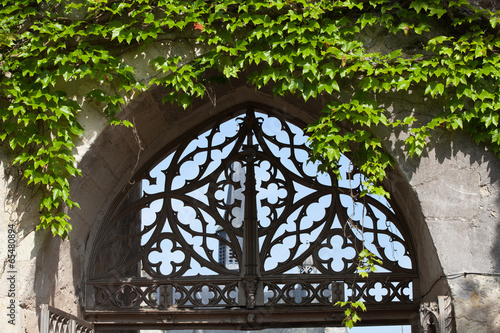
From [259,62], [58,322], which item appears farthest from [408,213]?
[58,322]

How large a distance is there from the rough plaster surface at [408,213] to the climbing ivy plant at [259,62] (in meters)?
0.10

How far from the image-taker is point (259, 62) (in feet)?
18.0

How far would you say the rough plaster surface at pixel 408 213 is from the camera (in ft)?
16.6

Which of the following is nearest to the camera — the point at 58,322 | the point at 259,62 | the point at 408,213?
the point at 58,322

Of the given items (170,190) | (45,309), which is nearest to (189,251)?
(170,190)

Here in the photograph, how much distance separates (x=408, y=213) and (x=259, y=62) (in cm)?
167

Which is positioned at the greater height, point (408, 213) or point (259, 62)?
point (259, 62)

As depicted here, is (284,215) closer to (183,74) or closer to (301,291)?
(301,291)

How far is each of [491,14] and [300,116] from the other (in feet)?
6.07

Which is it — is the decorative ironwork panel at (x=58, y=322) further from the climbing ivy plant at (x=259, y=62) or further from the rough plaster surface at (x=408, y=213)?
the climbing ivy plant at (x=259, y=62)

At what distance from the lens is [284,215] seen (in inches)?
243

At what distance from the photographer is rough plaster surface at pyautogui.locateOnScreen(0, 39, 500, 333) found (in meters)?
5.06

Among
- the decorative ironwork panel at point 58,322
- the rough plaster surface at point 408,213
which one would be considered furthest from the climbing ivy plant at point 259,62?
the decorative ironwork panel at point 58,322

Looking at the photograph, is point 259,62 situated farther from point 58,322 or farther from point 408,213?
point 58,322
